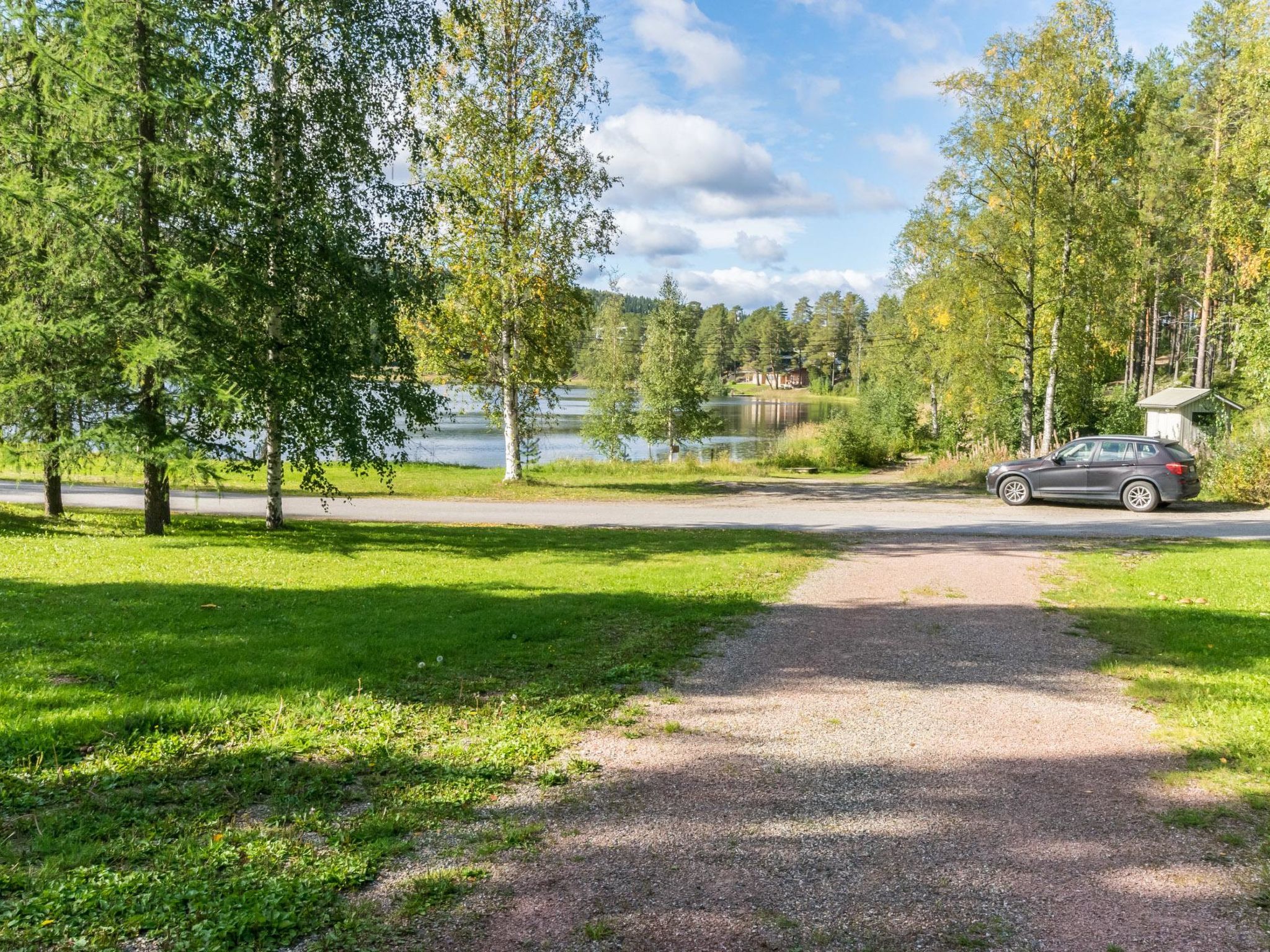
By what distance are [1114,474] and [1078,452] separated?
3.00 feet

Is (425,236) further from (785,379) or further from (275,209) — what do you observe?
(785,379)

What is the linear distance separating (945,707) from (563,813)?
11.1 ft

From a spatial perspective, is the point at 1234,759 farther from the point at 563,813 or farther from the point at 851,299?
the point at 851,299

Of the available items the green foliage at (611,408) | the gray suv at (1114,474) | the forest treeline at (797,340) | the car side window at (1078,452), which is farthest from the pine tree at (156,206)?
the forest treeline at (797,340)

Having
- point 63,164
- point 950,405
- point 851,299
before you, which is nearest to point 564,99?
point 63,164

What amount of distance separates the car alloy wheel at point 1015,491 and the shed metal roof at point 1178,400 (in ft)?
28.1

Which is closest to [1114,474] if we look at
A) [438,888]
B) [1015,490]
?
[1015,490]

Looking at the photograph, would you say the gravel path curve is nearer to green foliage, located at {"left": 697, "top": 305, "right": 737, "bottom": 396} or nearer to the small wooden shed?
the small wooden shed

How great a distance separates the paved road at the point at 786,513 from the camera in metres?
16.6

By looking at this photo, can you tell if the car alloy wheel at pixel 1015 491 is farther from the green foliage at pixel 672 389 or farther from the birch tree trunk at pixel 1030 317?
the green foliage at pixel 672 389

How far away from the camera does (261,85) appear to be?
13.8m

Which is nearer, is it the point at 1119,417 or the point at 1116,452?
the point at 1116,452

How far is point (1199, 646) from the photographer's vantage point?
804 centimetres

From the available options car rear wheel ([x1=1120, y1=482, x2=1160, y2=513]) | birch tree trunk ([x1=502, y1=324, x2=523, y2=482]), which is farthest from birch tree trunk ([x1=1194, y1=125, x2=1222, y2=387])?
birch tree trunk ([x1=502, y1=324, x2=523, y2=482])
